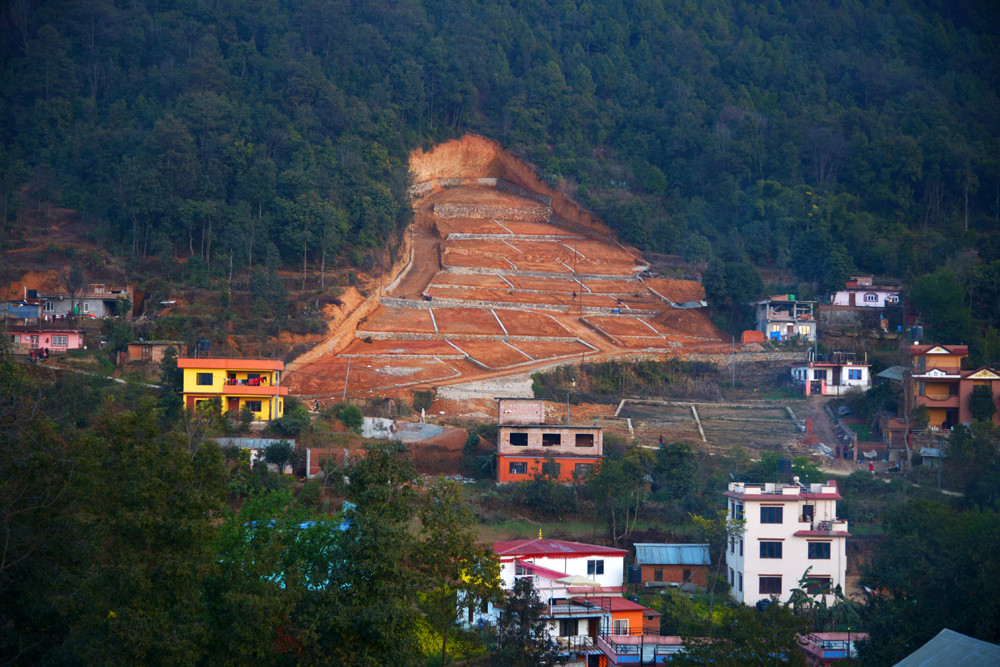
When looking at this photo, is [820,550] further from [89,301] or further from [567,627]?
[89,301]

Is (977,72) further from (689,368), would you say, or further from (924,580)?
(924,580)

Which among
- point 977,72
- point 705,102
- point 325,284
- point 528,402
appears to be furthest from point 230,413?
point 977,72

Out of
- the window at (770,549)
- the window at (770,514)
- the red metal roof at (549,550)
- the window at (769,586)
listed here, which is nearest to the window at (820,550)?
the window at (770,549)

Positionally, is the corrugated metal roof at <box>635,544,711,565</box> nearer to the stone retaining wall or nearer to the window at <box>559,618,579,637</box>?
the window at <box>559,618,579,637</box>

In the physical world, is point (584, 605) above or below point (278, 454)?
below

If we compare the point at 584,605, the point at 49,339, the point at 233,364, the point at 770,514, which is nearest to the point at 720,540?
the point at 770,514

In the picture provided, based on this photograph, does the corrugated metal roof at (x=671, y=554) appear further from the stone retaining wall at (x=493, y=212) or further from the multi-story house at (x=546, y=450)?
the stone retaining wall at (x=493, y=212)
